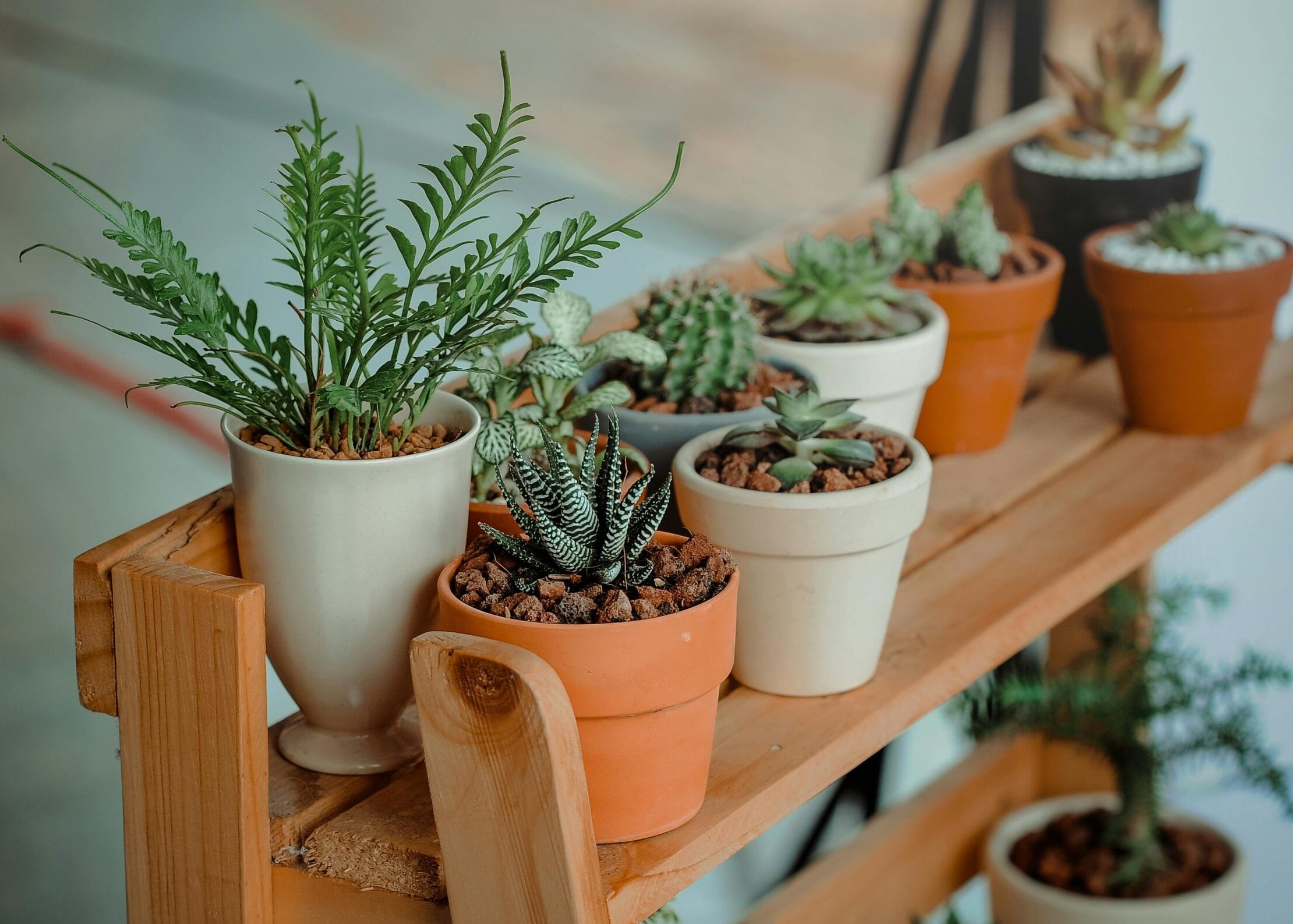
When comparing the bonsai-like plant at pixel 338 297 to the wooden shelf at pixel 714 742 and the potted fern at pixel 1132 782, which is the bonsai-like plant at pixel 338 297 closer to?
the wooden shelf at pixel 714 742

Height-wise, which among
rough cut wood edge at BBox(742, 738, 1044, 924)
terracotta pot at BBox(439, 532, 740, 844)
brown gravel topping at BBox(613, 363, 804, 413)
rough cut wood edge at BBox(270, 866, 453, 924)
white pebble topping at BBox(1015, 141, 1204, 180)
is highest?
white pebble topping at BBox(1015, 141, 1204, 180)

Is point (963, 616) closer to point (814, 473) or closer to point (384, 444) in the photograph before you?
point (814, 473)

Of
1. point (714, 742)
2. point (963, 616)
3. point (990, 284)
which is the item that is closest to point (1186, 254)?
point (990, 284)

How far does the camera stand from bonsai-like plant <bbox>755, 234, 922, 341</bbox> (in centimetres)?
98

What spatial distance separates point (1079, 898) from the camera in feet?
5.05

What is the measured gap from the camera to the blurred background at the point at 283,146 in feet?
4.19

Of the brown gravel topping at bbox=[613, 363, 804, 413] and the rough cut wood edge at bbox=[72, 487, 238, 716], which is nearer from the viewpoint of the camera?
the rough cut wood edge at bbox=[72, 487, 238, 716]

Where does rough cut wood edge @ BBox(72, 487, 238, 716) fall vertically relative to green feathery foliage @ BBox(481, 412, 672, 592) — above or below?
below

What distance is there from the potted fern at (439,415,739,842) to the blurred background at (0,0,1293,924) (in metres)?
0.82

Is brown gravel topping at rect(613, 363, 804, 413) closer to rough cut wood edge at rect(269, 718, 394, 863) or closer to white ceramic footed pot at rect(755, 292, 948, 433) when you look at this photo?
white ceramic footed pot at rect(755, 292, 948, 433)

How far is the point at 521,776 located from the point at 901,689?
306 mm

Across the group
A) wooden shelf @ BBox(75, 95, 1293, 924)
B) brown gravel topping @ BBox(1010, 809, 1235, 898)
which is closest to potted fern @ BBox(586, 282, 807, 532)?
wooden shelf @ BBox(75, 95, 1293, 924)

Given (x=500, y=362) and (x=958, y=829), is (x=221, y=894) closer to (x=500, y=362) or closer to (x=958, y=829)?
(x=500, y=362)

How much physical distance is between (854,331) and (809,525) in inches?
11.8
